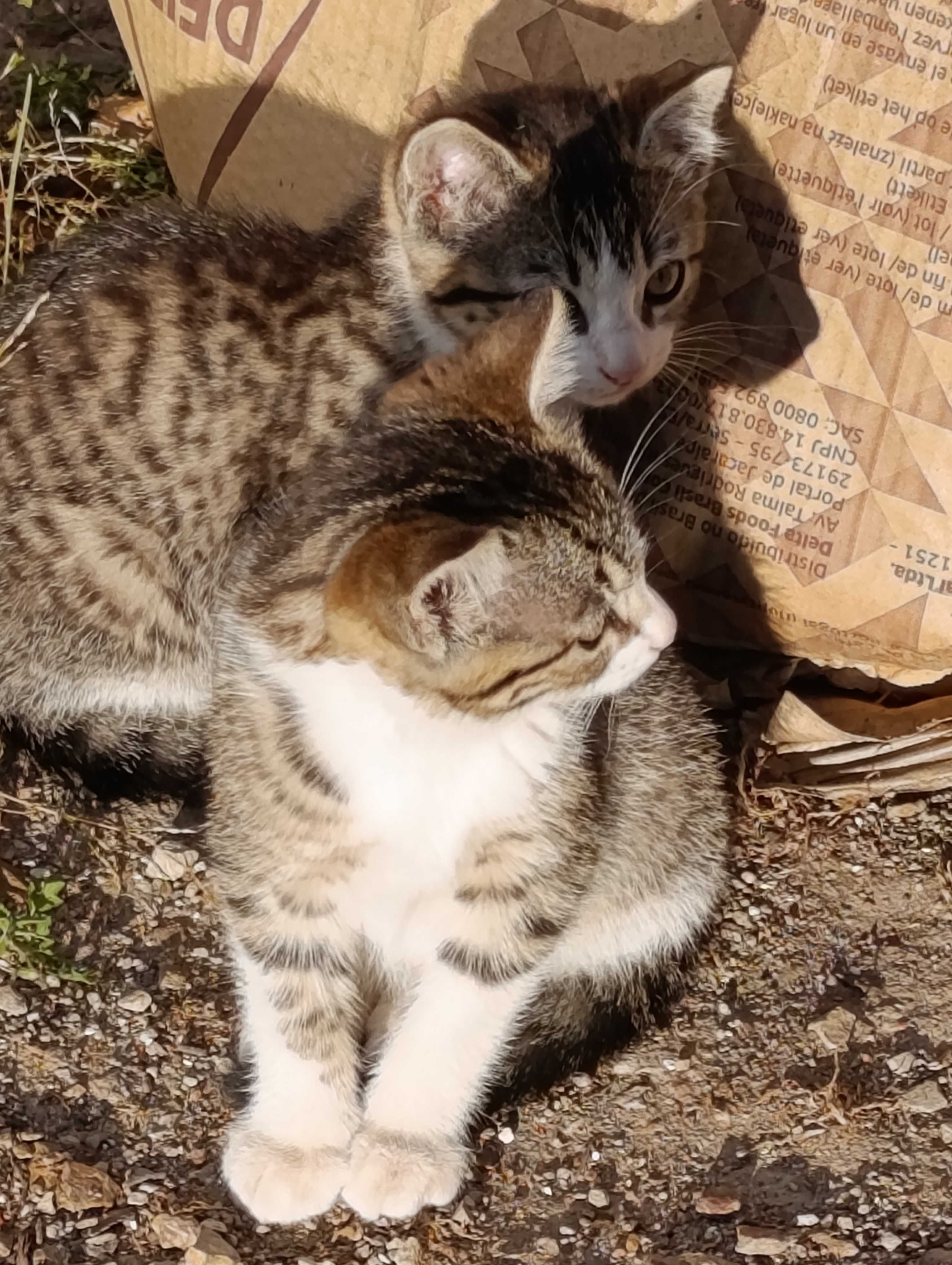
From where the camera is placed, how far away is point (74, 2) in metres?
2.59

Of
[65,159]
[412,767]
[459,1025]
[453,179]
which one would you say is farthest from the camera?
[65,159]

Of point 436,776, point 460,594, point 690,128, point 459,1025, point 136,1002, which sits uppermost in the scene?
point 690,128

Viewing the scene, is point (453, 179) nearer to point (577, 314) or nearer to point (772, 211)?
point (577, 314)

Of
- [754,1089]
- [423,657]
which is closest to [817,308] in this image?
[423,657]

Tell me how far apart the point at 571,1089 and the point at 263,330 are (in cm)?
104

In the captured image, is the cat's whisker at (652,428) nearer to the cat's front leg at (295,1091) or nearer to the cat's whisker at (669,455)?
the cat's whisker at (669,455)

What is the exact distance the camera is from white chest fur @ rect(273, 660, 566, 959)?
1302 mm

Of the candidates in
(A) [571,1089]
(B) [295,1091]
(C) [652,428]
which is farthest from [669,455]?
(B) [295,1091]

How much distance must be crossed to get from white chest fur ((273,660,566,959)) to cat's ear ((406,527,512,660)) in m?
0.10

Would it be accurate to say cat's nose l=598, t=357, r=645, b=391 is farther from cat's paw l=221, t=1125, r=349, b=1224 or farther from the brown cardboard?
cat's paw l=221, t=1125, r=349, b=1224

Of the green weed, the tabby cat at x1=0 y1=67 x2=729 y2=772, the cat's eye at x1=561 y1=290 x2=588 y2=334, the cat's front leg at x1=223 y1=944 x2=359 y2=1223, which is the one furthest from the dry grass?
the cat's front leg at x1=223 y1=944 x2=359 y2=1223

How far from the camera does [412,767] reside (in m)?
1.33

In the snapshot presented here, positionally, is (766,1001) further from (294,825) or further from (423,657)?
(423,657)

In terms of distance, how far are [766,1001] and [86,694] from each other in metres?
1.01
